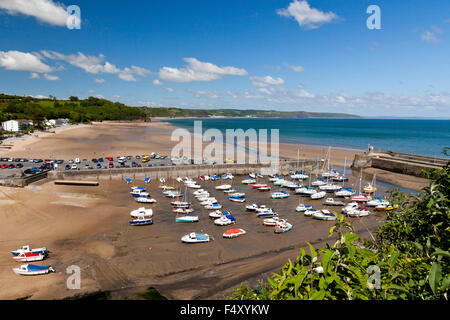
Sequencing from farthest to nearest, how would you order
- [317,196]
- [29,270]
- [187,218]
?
1. [317,196]
2. [187,218]
3. [29,270]

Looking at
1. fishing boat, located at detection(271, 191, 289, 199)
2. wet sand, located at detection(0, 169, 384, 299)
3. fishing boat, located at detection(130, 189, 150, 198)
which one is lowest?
wet sand, located at detection(0, 169, 384, 299)

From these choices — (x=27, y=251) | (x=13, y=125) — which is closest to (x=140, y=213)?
(x=27, y=251)

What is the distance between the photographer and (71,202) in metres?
29.4

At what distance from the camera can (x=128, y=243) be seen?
838 inches

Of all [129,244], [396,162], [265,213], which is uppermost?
[396,162]

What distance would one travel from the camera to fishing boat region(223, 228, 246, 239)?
74.8 feet

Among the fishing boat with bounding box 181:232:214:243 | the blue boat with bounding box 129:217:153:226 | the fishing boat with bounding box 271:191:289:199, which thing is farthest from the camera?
the fishing boat with bounding box 271:191:289:199

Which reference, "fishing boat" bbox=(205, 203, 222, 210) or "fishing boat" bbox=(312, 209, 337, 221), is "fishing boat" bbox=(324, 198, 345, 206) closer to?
"fishing boat" bbox=(312, 209, 337, 221)

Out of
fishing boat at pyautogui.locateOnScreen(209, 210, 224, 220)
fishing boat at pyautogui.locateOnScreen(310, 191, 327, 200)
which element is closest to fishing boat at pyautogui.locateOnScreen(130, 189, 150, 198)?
fishing boat at pyautogui.locateOnScreen(209, 210, 224, 220)

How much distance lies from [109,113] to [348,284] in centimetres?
18936

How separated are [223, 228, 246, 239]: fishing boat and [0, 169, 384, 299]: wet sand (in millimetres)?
433

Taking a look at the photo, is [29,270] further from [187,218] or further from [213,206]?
[213,206]

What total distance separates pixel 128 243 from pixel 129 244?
0.23 m
